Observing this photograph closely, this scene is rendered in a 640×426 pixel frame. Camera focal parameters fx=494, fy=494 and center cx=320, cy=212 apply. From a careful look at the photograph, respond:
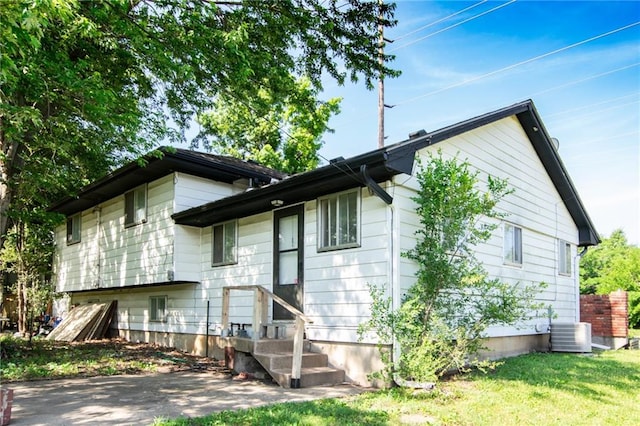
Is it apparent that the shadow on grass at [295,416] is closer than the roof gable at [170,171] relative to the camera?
Yes

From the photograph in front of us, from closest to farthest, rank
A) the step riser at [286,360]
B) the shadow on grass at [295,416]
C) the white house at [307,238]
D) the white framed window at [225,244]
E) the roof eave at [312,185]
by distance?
the shadow on grass at [295,416] < the roof eave at [312,185] < the step riser at [286,360] < the white house at [307,238] < the white framed window at [225,244]

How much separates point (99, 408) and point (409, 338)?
399 centimetres

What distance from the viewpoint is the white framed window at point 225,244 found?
34.6 ft

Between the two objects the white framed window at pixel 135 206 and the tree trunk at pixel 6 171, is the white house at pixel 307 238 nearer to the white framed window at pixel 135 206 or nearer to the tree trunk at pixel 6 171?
the white framed window at pixel 135 206

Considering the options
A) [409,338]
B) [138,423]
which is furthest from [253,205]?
[138,423]

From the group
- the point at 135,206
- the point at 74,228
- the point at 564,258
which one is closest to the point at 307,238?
the point at 135,206

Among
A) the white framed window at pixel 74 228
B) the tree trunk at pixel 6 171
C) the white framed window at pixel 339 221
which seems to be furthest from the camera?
the white framed window at pixel 74 228

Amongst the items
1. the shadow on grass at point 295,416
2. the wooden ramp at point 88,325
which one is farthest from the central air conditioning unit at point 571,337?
the wooden ramp at point 88,325

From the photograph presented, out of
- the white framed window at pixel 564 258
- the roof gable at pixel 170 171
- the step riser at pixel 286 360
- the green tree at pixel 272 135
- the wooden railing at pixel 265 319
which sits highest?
the green tree at pixel 272 135

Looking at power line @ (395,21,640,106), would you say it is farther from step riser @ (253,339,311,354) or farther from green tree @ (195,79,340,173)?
step riser @ (253,339,311,354)

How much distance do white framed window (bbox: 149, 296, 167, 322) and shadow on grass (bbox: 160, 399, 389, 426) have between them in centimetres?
743

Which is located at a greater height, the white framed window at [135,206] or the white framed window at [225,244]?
the white framed window at [135,206]

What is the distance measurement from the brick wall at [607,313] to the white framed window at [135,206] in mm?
12143

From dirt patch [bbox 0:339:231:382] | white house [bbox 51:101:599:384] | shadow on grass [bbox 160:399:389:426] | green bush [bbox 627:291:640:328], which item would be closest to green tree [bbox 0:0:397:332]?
white house [bbox 51:101:599:384]
